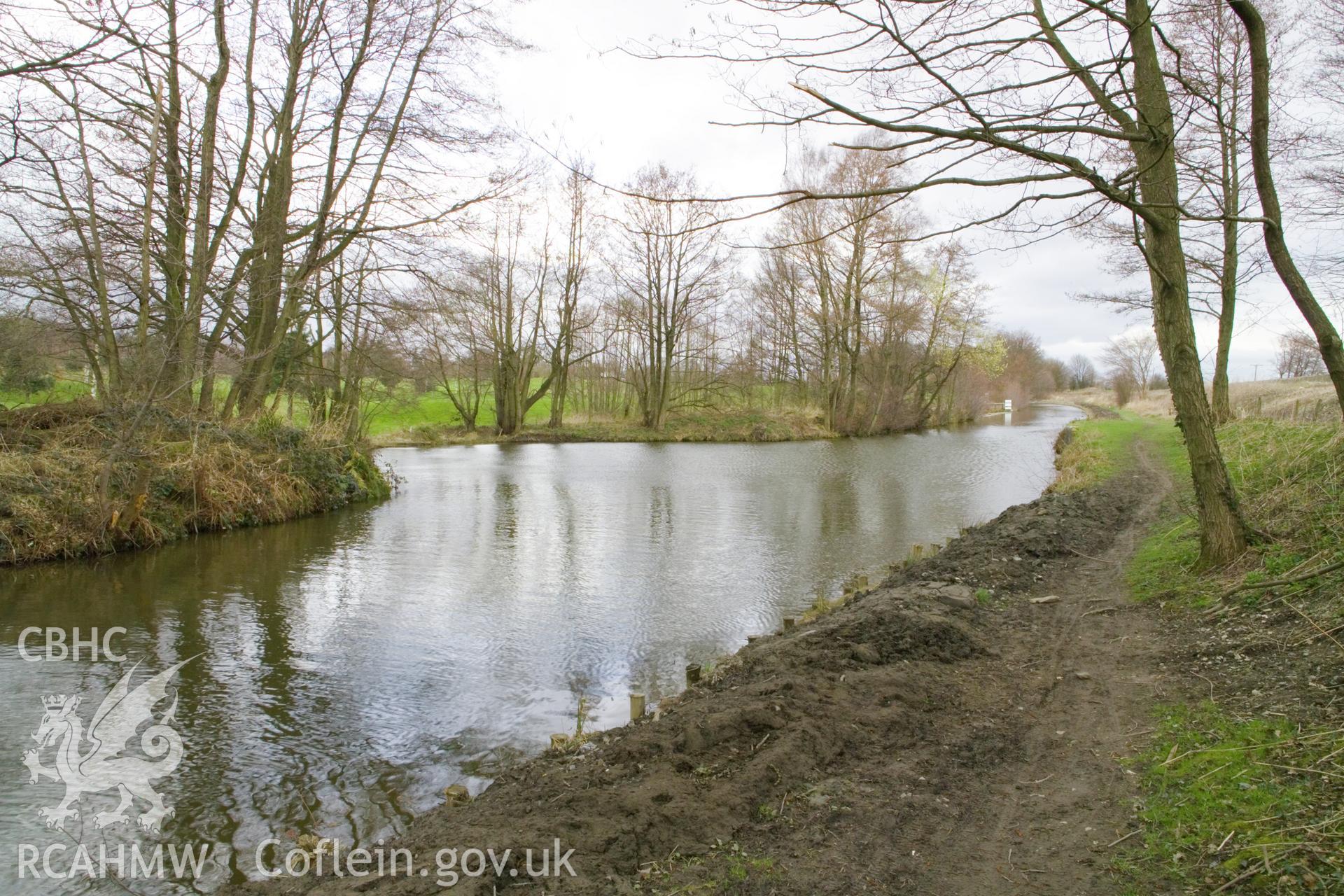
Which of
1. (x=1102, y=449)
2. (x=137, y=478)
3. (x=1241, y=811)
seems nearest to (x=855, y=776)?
(x=1241, y=811)

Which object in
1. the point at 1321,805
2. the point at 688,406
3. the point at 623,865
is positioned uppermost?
the point at 688,406

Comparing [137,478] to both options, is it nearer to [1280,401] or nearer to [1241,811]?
[1241,811]

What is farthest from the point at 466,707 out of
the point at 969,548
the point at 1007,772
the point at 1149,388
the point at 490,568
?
the point at 1149,388

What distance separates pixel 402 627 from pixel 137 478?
6.07 metres

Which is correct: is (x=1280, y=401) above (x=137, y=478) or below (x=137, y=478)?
above

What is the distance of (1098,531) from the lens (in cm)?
862

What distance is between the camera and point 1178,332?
5688 mm

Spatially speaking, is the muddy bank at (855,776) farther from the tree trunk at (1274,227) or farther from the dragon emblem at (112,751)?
the tree trunk at (1274,227)

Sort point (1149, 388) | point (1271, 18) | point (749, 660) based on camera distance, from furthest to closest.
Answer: point (1149, 388)
point (1271, 18)
point (749, 660)

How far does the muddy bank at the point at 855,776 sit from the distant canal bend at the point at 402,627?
104 centimetres

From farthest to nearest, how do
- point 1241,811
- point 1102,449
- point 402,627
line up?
1. point 1102,449
2. point 402,627
3. point 1241,811

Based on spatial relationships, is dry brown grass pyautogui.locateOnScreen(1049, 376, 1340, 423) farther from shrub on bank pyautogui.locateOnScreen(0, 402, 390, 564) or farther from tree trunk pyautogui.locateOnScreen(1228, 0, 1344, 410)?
shrub on bank pyautogui.locateOnScreen(0, 402, 390, 564)

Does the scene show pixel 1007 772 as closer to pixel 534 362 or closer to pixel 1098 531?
pixel 1098 531

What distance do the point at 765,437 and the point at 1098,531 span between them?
79.3 feet
